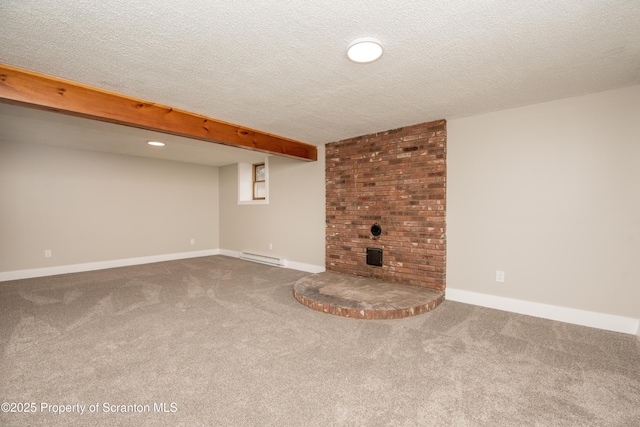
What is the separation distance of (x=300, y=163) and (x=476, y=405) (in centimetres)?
431

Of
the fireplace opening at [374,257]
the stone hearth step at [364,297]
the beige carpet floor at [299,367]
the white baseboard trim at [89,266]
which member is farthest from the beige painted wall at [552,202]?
the white baseboard trim at [89,266]

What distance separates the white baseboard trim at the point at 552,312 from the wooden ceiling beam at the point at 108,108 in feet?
11.1

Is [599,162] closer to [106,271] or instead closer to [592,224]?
[592,224]

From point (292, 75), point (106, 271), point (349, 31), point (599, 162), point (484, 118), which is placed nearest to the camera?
point (349, 31)

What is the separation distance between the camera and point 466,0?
59.5 inches

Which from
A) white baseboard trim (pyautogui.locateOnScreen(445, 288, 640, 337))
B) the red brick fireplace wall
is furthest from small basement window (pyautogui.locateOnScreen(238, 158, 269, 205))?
white baseboard trim (pyautogui.locateOnScreen(445, 288, 640, 337))

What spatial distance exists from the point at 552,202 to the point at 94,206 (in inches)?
274

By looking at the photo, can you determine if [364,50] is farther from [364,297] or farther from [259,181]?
[259,181]

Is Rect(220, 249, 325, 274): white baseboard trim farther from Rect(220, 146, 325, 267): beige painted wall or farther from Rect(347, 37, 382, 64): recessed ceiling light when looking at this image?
Rect(347, 37, 382, 64): recessed ceiling light

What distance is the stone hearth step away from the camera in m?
2.92

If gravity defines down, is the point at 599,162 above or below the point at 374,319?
above

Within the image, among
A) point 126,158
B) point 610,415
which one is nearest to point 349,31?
point 610,415

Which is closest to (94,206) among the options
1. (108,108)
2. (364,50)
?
(108,108)

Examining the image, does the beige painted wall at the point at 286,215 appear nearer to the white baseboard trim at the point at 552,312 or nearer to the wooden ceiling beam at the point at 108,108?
the wooden ceiling beam at the point at 108,108
